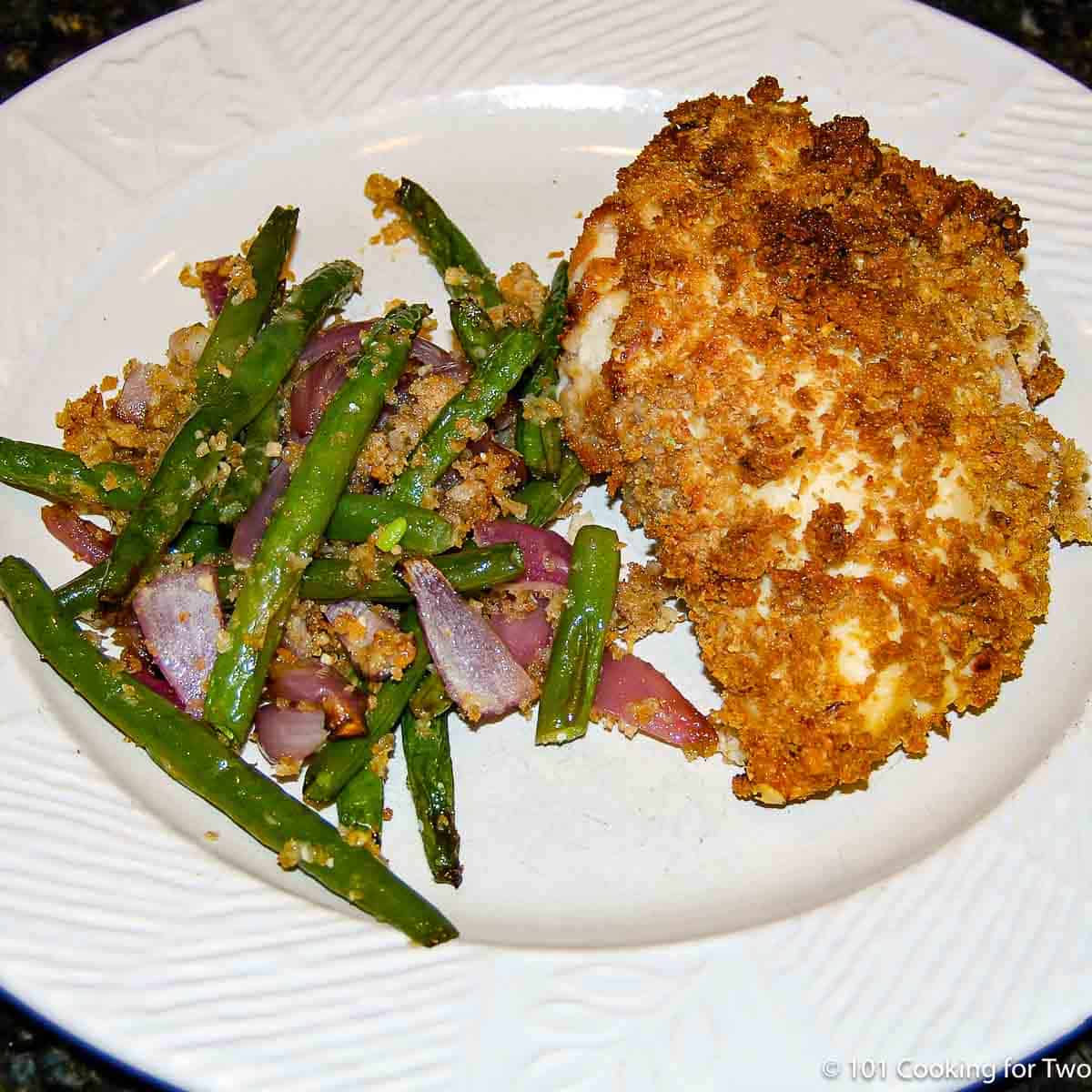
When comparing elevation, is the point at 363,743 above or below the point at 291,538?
below

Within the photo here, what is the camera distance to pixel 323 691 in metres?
3.33

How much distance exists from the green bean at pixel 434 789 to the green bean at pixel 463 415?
27.2 inches

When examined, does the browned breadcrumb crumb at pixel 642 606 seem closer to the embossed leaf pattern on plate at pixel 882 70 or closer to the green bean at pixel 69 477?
the green bean at pixel 69 477

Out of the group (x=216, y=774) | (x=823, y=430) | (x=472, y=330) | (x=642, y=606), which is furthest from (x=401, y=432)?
(x=823, y=430)

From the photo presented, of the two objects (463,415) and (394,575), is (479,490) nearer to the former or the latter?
(463,415)

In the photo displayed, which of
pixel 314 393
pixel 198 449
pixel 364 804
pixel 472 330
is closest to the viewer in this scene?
pixel 364 804

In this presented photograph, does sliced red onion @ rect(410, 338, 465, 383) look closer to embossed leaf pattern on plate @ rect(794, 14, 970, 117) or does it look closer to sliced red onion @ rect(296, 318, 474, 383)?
sliced red onion @ rect(296, 318, 474, 383)

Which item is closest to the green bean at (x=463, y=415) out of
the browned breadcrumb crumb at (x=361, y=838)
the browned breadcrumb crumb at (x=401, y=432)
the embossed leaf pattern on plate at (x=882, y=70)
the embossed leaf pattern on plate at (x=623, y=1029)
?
the browned breadcrumb crumb at (x=401, y=432)

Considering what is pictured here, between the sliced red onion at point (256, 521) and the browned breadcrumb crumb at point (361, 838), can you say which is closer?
the browned breadcrumb crumb at point (361, 838)

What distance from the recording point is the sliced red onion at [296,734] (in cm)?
330

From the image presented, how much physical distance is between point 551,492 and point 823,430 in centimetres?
94

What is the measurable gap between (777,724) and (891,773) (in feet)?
1.97

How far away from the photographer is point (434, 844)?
323 cm

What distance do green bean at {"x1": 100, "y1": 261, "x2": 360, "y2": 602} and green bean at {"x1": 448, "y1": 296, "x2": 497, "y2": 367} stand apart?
19.3 inches
